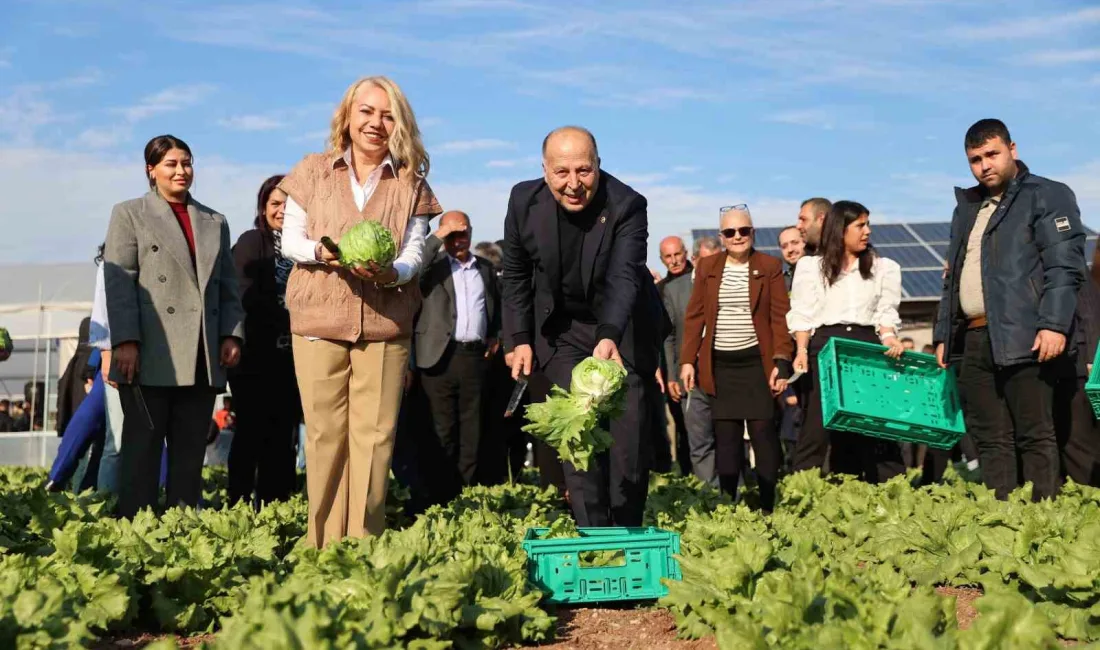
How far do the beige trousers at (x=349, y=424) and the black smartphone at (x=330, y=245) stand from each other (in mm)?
486

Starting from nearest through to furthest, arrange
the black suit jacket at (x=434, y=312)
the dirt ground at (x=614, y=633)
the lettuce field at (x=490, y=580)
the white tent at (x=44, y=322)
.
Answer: the lettuce field at (x=490, y=580)
the dirt ground at (x=614, y=633)
the black suit jacket at (x=434, y=312)
the white tent at (x=44, y=322)

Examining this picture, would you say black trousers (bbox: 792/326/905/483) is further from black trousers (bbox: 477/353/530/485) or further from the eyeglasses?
black trousers (bbox: 477/353/530/485)

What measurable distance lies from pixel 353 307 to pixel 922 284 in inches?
707

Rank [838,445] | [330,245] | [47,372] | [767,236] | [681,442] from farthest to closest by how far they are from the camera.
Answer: [767,236]
[47,372]
[681,442]
[838,445]
[330,245]

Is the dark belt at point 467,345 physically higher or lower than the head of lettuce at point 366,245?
lower

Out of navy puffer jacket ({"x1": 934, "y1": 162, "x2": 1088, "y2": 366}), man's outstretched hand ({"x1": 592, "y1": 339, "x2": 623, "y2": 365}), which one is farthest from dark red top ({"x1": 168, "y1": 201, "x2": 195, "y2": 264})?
navy puffer jacket ({"x1": 934, "y1": 162, "x2": 1088, "y2": 366})

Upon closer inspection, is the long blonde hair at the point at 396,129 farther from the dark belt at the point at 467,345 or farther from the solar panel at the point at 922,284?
the solar panel at the point at 922,284

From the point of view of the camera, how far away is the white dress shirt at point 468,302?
→ 33.3 ft

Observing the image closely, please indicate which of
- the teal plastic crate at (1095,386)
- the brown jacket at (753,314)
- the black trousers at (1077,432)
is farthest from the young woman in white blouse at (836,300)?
the teal plastic crate at (1095,386)

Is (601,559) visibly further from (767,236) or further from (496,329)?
(767,236)

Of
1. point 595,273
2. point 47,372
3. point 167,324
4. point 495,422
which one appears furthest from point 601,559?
point 47,372

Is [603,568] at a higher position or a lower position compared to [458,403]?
lower

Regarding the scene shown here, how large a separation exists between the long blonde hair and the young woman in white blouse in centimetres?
415

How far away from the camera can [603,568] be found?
5172 millimetres
